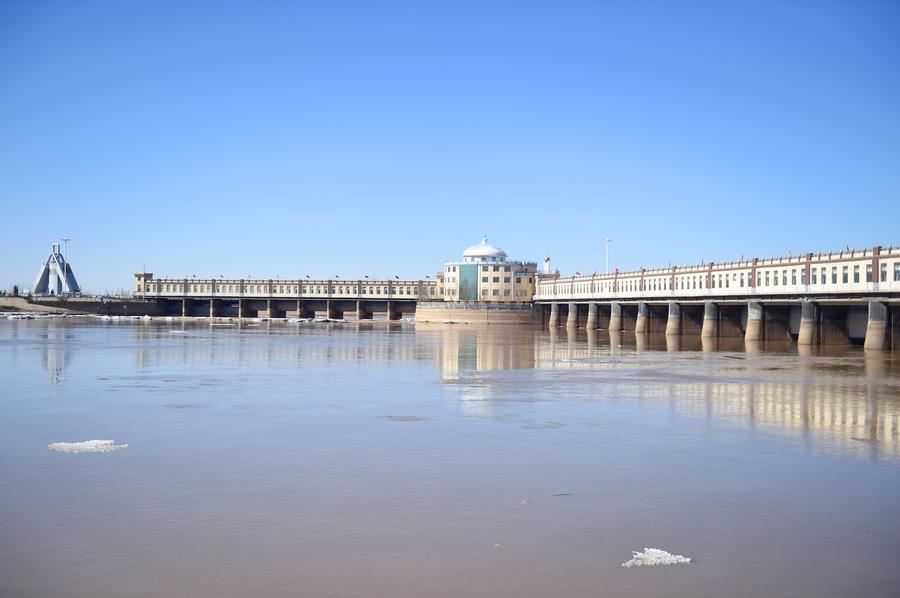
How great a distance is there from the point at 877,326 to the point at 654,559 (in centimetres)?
5096

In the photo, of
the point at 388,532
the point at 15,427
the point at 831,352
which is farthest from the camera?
the point at 831,352

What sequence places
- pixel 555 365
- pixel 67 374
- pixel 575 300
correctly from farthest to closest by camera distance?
1. pixel 575 300
2. pixel 555 365
3. pixel 67 374

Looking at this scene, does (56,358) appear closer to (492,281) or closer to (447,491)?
(447,491)

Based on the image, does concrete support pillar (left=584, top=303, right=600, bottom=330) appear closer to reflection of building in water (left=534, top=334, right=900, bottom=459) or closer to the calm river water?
reflection of building in water (left=534, top=334, right=900, bottom=459)

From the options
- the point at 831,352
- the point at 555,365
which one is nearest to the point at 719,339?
the point at 831,352

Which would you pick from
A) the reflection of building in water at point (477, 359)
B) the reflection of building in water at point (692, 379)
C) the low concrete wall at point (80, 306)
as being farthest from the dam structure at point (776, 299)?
the low concrete wall at point (80, 306)

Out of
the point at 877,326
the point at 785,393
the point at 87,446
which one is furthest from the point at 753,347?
the point at 87,446

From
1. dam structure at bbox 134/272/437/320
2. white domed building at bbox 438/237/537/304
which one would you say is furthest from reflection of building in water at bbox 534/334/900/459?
dam structure at bbox 134/272/437/320

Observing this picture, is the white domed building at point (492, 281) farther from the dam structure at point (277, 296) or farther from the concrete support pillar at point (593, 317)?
the concrete support pillar at point (593, 317)

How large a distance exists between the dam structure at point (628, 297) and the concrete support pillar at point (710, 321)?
0.31 ft

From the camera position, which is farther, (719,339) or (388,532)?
(719,339)

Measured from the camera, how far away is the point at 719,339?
77.3 metres

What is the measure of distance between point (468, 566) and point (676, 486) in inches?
222

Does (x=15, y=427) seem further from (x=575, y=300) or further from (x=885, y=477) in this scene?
(x=575, y=300)
